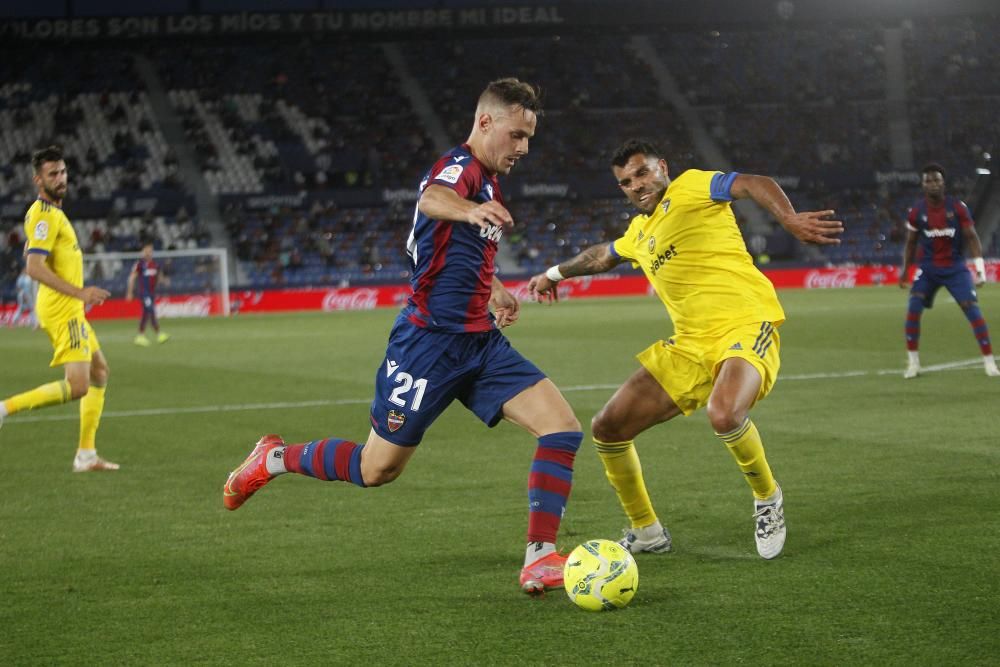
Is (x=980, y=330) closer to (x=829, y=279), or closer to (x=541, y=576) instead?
(x=541, y=576)

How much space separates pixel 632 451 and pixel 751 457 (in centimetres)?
58

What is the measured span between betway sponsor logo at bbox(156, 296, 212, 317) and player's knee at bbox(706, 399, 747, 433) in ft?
103

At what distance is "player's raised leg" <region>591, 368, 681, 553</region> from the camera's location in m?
6.04

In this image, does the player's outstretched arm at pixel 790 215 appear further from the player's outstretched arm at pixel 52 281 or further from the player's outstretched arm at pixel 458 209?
the player's outstretched arm at pixel 52 281

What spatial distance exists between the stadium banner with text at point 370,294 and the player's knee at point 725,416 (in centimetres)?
2925

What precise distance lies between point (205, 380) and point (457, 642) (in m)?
12.7

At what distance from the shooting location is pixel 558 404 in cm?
545

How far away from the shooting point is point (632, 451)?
6148mm

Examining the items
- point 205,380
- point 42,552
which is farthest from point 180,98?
point 42,552

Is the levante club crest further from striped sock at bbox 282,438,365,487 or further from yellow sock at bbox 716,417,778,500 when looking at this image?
yellow sock at bbox 716,417,778,500

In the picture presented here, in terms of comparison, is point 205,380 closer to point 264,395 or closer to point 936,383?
point 264,395

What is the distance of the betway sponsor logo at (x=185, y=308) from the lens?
117 ft

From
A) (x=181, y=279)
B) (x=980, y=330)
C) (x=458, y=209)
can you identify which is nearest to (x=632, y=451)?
(x=458, y=209)

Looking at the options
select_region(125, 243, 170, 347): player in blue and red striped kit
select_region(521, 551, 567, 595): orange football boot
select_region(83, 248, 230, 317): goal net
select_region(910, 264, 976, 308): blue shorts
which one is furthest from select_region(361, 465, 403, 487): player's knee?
select_region(83, 248, 230, 317): goal net
